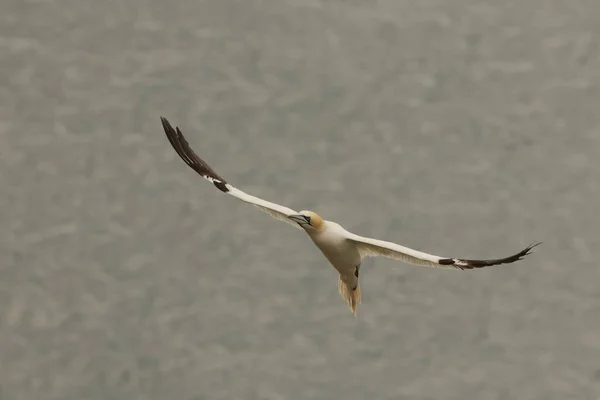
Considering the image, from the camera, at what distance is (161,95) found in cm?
611

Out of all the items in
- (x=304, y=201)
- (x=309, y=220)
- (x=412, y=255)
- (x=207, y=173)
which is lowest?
(x=412, y=255)

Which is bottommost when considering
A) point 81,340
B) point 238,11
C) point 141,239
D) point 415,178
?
point 81,340

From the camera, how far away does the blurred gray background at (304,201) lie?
19.5 ft

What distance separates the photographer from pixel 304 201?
6000 millimetres

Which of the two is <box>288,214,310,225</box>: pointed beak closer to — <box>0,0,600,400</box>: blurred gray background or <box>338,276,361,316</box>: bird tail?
<box>338,276,361,316</box>: bird tail

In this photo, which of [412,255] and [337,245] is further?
[337,245]

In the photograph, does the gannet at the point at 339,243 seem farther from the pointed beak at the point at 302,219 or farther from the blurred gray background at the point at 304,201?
the blurred gray background at the point at 304,201

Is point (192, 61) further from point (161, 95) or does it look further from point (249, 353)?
point (249, 353)

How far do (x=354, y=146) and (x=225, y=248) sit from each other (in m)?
0.74

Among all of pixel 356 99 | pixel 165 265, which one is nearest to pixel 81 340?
pixel 165 265

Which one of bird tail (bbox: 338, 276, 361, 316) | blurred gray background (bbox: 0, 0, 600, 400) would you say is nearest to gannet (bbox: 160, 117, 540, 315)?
bird tail (bbox: 338, 276, 361, 316)

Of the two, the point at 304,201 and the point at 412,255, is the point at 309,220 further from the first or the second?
the point at 304,201

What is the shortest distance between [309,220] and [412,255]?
0.37 meters

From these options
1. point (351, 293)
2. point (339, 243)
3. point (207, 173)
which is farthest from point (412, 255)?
point (207, 173)
